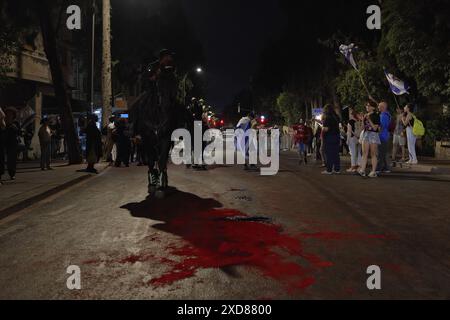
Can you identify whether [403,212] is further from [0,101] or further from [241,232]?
[0,101]

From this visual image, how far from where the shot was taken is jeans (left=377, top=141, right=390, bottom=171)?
51.1ft

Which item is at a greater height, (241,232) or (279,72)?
(279,72)

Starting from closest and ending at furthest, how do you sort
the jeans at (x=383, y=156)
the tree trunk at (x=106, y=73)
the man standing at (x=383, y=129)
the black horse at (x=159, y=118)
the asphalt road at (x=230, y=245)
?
the asphalt road at (x=230, y=245)
the black horse at (x=159, y=118)
the man standing at (x=383, y=129)
the jeans at (x=383, y=156)
the tree trunk at (x=106, y=73)

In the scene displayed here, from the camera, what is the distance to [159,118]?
32.5ft

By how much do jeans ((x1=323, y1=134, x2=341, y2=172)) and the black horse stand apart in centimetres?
636

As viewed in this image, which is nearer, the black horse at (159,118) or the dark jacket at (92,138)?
the black horse at (159,118)

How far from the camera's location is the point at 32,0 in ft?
63.0

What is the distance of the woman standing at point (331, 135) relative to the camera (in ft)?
50.6

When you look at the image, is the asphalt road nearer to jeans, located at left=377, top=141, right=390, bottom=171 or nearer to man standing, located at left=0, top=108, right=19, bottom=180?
man standing, located at left=0, top=108, right=19, bottom=180

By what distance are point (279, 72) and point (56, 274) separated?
68.6 meters

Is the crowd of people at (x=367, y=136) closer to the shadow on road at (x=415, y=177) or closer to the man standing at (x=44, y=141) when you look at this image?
the shadow on road at (x=415, y=177)

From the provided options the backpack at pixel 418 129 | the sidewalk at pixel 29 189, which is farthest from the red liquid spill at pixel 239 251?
the backpack at pixel 418 129

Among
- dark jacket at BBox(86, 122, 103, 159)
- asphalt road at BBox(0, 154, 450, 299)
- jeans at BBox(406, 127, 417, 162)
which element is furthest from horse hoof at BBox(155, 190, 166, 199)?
jeans at BBox(406, 127, 417, 162)
